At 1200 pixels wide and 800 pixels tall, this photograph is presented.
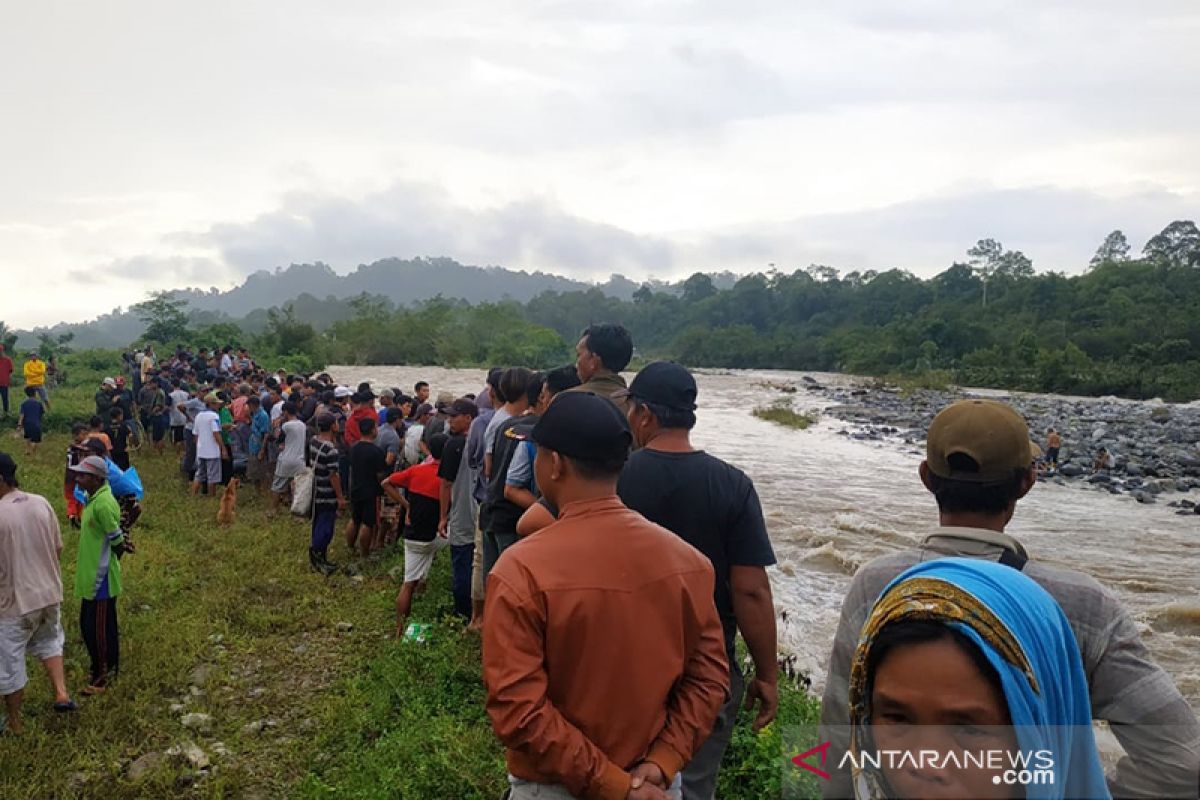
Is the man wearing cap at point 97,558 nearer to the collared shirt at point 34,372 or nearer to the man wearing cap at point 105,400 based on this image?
the man wearing cap at point 105,400

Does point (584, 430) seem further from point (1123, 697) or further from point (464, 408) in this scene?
point (464, 408)

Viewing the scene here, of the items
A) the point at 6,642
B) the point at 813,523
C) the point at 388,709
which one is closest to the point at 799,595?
the point at 813,523

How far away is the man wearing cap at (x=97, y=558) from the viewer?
472 cm

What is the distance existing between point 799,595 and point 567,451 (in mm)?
7968

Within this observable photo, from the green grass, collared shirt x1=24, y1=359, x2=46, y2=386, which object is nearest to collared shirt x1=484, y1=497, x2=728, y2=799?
collared shirt x1=24, y1=359, x2=46, y2=386

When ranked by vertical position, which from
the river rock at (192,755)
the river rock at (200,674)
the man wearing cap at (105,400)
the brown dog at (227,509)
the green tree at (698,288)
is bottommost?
the river rock at (200,674)

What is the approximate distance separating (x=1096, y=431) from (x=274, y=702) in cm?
2559

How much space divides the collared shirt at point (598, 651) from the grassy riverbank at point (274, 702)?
157cm

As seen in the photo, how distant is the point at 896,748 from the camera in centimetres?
117

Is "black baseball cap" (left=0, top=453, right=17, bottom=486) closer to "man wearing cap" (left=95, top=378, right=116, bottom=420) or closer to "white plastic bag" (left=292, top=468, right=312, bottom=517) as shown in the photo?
"white plastic bag" (left=292, top=468, right=312, bottom=517)

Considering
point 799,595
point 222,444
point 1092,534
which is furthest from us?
point 1092,534

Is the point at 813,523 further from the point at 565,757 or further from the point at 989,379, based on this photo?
the point at 989,379

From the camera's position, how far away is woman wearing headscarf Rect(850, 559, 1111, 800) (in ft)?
3.61

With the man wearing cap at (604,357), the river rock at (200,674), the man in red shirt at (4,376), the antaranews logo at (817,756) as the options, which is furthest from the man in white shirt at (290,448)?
the man in red shirt at (4,376)
